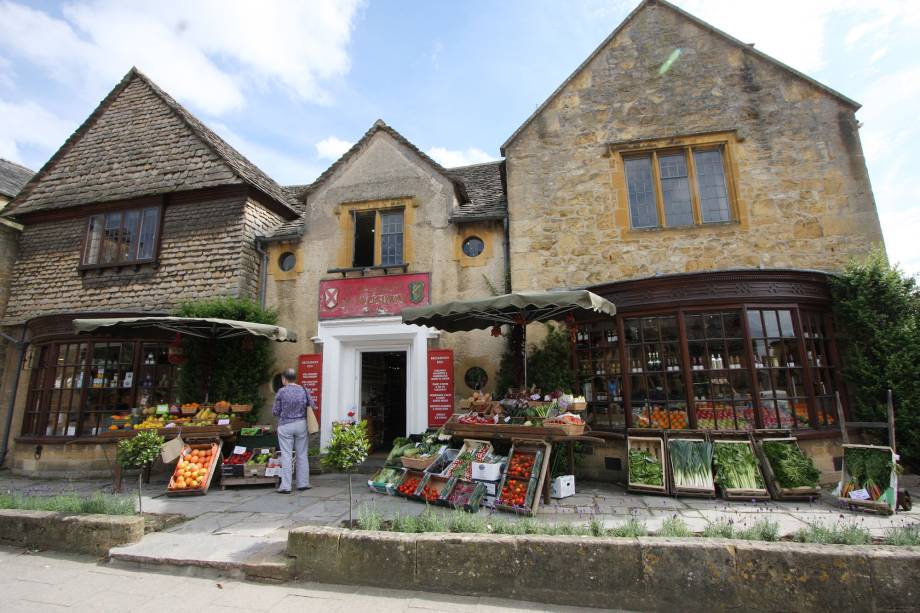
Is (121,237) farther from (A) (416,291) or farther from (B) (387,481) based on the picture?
(B) (387,481)

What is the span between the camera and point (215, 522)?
19.9 ft

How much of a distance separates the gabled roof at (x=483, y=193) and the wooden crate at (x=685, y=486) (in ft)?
17.6

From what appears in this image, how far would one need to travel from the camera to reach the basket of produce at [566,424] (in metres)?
6.45

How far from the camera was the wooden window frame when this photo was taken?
37.6 feet

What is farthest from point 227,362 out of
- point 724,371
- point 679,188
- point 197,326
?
point 679,188

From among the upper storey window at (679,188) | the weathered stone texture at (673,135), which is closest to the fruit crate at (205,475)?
the weathered stone texture at (673,135)

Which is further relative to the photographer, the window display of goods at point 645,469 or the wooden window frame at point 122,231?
the wooden window frame at point 122,231

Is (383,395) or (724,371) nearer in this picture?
(724,371)

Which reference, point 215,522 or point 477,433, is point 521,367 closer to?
point 477,433

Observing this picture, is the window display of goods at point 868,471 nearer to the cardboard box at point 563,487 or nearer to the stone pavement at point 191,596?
the cardboard box at point 563,487

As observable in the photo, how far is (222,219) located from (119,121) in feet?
18.0

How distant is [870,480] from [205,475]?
9.86m

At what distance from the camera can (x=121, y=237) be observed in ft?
38.9

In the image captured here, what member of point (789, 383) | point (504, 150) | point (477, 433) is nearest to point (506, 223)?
point (504, 150)
